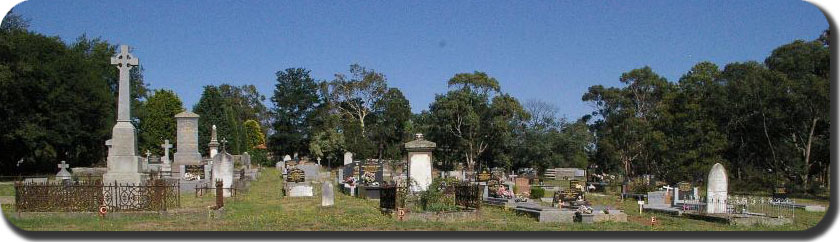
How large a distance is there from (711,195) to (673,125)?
56.6 ft

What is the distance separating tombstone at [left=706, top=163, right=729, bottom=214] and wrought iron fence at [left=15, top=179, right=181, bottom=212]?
13.0m

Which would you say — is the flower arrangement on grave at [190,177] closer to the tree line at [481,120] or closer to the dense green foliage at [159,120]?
the tree line at [481,120]

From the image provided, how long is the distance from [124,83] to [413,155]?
26.7 feet

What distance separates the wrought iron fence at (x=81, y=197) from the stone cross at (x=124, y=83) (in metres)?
2.39

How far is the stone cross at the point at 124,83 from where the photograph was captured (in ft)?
57.7

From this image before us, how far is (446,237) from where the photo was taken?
40.2 ft

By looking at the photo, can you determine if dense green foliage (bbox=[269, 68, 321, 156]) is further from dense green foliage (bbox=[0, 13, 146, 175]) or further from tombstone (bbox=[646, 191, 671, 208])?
tombstone (bbox=[646, 191, 671, 208])

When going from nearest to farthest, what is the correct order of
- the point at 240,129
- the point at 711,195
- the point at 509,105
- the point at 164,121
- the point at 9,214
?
the point at 9,214, the point at 711,195, the point at 509,105, the point at 164,121, the point at 240,129

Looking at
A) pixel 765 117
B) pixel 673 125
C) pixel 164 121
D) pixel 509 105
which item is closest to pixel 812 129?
pixel 765 117

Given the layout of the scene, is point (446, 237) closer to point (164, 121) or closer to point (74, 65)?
point (74, 65)

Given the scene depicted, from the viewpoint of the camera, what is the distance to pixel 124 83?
17.7 meters

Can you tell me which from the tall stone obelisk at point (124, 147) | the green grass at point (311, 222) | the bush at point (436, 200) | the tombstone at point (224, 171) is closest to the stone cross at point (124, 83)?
the tall stone obelisk at point (124, 147)

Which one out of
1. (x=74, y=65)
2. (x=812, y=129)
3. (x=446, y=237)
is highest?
(x=74, y=65)

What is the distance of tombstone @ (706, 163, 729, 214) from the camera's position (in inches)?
730
